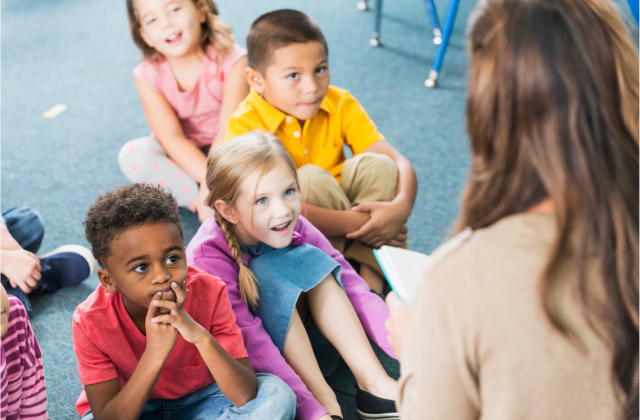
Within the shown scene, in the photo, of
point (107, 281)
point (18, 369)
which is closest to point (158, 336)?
point (107, 281)

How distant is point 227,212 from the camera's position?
1.11m

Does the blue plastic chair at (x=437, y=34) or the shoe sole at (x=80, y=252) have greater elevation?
the blue plastic chair at (x=437, y=34)

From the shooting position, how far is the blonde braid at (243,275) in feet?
3.52

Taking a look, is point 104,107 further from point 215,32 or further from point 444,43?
point 444,43

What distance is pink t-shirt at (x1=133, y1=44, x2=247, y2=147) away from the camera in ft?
5.47

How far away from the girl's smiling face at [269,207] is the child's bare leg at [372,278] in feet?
1.12

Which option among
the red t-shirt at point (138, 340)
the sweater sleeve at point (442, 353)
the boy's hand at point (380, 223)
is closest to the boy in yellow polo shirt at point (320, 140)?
the boy's hand at point (380, 223)

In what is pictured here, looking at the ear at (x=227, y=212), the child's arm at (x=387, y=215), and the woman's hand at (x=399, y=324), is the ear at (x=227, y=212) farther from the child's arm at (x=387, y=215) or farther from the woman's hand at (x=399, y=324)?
the woman's hand at (x=399, y=324)

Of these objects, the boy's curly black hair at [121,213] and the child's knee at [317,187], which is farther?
the child's knee at [317,187]

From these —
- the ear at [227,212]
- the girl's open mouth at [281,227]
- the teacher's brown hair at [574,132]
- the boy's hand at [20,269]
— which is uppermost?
the teacher's brown hair at [574,132]

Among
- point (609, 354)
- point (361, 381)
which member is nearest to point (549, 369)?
point (609, 354)

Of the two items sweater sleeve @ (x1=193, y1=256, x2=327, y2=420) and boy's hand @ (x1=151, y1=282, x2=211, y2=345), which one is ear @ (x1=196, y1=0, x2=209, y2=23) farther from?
boy's hand @ (x1=151, y1=282, x2=211, y2=345)

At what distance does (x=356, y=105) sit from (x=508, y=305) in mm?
1075

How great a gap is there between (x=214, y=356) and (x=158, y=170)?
941mm
